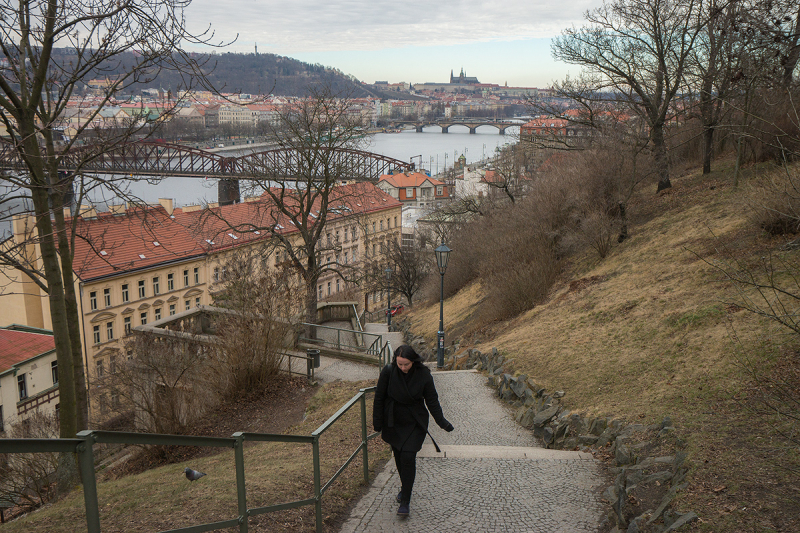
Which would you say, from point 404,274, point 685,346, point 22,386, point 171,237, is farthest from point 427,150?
point 685,346

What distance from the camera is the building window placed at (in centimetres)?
2967

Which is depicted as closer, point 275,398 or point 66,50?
point 66,50

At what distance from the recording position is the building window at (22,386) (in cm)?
2967

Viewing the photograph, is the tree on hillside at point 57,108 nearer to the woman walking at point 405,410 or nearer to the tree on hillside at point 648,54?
the woman walking at point 405,410

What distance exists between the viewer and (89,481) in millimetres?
2842

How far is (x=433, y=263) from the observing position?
4403 cm

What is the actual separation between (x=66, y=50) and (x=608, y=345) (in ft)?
33.9

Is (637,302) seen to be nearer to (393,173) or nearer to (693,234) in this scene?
(693,234)

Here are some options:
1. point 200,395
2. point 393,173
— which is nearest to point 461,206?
point 200,395

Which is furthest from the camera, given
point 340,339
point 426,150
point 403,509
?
point 426,150

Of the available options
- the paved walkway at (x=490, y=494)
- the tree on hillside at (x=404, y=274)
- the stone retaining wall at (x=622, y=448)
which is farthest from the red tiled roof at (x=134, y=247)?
the paved walkway at (x=490, y=494)

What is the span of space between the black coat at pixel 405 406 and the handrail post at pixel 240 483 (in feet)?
4.88

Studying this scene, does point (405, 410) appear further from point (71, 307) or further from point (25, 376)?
point (25, 376)

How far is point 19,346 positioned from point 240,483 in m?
32.1
